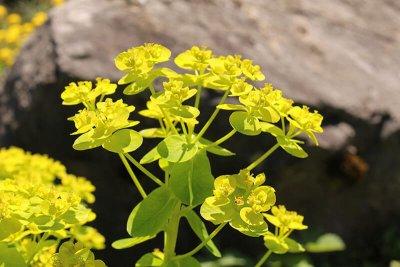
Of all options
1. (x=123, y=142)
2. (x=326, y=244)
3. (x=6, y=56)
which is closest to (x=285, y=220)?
(x=123, y=142)

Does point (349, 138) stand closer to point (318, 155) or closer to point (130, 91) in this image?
point (318, 155)

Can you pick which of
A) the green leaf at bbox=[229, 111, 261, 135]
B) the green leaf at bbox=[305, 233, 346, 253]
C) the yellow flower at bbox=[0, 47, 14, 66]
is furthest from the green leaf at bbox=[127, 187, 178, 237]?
the yellow flower at bbox=[0, 47, 14, 66]

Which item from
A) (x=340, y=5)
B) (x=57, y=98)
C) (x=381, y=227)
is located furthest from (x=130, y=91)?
(x=340, y=5)

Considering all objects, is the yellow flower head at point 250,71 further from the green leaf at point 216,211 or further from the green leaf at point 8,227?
the green leaf at point 8,227

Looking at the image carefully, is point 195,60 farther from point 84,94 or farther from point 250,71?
point 84,94

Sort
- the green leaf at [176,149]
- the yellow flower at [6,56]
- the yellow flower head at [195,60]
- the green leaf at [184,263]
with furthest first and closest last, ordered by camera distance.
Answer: the yellow flower at [6,56]
the yellow flower head at [195,60]
the green leaf at [184,263]
the green leaf at [176,149]

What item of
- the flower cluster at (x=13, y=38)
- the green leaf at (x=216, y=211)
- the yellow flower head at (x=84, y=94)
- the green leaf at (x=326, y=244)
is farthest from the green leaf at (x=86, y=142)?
the flower cluster at (x=13, y=38)
